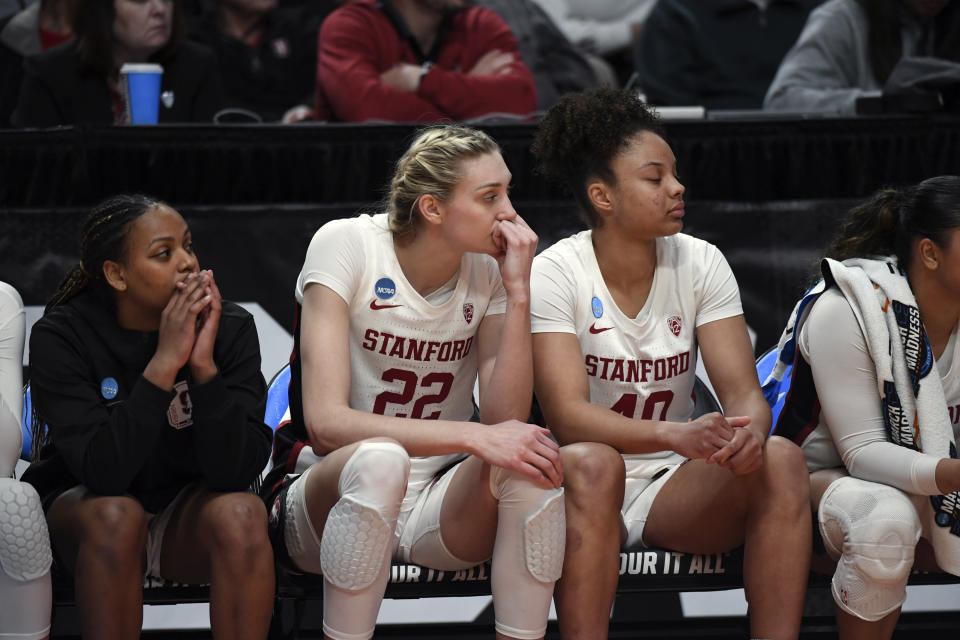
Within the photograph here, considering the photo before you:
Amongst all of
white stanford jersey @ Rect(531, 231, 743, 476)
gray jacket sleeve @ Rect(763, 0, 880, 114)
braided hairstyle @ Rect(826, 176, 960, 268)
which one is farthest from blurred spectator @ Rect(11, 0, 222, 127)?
braided hairstyle @ Rect(826, 176, 960, 268)

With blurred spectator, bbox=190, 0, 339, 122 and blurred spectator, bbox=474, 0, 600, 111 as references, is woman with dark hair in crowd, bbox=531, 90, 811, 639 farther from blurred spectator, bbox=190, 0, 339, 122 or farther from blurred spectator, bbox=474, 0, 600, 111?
blurred spectator, bbox=190, 0, 339, 122

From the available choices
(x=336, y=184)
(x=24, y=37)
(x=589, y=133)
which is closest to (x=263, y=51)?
(x=24, y=37)

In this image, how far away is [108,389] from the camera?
2291mm

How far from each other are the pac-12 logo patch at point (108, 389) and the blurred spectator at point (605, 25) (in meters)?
3.35

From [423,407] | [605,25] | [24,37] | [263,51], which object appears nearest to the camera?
[423,407]

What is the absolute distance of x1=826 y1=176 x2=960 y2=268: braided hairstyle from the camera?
2.40 metres

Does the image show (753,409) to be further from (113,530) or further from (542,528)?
(113,530)

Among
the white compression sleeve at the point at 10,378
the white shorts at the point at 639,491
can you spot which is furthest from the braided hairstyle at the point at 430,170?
the white compression sleeve at the point at 10,378

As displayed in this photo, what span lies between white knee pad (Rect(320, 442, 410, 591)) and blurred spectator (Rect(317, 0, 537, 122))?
63.1 inches

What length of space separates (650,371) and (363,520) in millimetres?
772

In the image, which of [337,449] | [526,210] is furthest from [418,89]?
[337,449]

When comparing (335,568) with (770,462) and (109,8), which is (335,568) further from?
(109,8)

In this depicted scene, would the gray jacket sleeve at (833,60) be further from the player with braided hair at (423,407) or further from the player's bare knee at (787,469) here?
the player's bare knee at (787,469)

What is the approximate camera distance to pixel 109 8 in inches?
143
